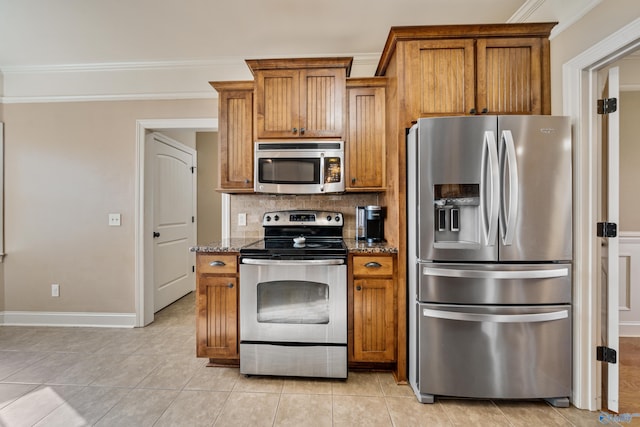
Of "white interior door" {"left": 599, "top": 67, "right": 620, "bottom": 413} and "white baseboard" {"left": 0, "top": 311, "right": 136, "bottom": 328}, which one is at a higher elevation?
"white interior door" {"left": 599, "top": 67, "right": 620, "bottom": 413}

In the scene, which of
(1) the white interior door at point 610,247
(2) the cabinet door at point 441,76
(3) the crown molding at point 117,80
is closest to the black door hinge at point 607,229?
(1) the white interior door at point 610,247

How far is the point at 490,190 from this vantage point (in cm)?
180

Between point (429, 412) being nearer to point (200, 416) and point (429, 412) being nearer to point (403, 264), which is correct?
point (403, 264)

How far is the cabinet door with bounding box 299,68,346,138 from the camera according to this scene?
248cm

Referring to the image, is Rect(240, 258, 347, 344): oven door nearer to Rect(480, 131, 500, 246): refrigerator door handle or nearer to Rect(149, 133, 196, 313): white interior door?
Rect(480, 131, 500, 246): refrigerator door handle

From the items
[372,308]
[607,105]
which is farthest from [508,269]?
[607,105]

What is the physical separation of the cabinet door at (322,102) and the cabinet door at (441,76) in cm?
63

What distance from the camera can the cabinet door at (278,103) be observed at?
250cm

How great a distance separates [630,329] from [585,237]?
1.94 meters

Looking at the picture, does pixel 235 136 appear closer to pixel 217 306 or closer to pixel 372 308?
pixel 217 306

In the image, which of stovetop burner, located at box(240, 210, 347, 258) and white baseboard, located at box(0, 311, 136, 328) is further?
white baseboard, located at box(0, 311, 136, 328)

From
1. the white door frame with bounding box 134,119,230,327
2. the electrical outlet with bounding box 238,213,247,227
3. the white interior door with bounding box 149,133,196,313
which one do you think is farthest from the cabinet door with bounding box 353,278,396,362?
the white interior door with bounding box 149,133,196,313

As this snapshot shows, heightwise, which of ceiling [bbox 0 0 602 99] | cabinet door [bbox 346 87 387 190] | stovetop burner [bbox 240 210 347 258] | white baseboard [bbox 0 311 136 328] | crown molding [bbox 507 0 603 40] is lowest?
white baseboard [bbox 0 311 136 328]

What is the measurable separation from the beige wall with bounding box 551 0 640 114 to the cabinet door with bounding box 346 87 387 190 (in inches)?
47.0
